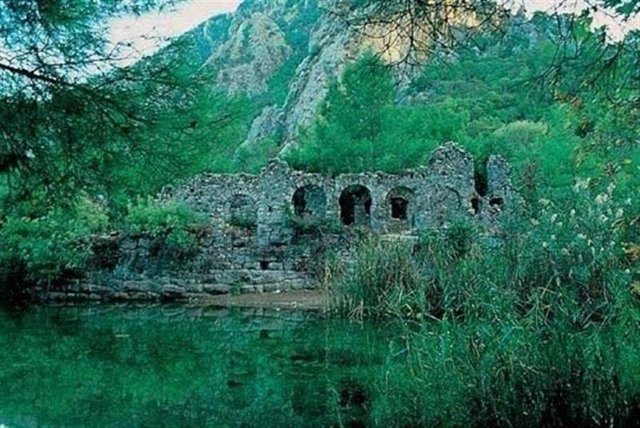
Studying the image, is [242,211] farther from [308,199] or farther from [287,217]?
[287,217]

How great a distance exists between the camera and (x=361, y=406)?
6125 millimetres

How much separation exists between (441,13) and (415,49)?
0.28m

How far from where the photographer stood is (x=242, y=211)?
22.4m

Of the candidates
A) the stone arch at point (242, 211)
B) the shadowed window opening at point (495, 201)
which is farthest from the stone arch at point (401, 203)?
the stone arch at point (242, 211)

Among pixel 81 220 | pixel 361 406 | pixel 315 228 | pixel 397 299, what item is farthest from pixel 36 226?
pixel 361 406

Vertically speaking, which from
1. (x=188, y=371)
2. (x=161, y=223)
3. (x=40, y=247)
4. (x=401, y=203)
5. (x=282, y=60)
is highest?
(x=282, y=60)

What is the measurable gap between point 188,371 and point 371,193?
1390 cm

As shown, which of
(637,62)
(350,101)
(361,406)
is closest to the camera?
(637,62)

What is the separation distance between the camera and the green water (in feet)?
20.3

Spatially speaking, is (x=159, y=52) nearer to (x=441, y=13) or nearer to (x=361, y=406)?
(x=441, y=13)

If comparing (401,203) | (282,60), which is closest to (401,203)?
(401,203)

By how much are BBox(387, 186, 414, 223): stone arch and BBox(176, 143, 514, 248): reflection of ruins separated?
2.2 inches

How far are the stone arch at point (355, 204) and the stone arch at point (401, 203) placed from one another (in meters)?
0.69

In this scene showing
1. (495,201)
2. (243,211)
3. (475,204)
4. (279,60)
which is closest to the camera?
(243,211)
